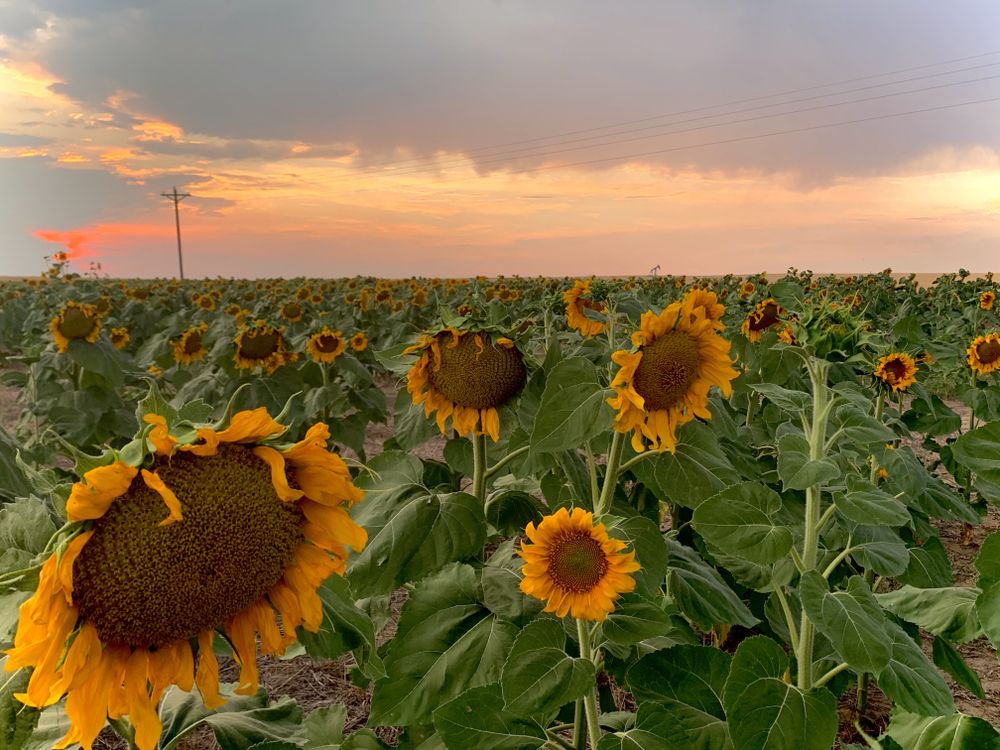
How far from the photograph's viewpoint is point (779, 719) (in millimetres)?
1678

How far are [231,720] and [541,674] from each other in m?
0.79

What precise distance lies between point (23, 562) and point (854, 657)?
1.57 meters

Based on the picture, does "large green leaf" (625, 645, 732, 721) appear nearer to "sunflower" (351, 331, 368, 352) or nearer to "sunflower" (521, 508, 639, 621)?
"sunflower" (521, 508, 639, 621)

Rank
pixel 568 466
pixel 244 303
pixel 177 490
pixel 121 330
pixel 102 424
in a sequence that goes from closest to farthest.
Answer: pixel 177 490 < pixel 568 466 < pixel 102 424 < pixel 121 330 < pixel 244 303

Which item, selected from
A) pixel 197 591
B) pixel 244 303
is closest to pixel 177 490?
pixel 197 591

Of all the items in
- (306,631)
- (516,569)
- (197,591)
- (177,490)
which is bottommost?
(516,569)

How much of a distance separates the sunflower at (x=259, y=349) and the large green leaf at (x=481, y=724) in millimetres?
4547

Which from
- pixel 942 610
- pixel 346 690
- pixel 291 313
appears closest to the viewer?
pixel 942 610

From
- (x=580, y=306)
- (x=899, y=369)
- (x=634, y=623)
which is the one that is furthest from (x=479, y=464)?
(x=899, y=369)

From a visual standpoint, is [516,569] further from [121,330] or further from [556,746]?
[121,330]

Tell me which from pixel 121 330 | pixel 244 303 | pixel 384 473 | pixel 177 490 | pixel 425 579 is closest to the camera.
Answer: pixel 177 490

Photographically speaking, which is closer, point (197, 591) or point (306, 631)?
point (197, 591)

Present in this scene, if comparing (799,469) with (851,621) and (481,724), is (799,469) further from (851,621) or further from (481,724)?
(481,724)

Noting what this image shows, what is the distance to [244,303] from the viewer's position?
52.3 feet
